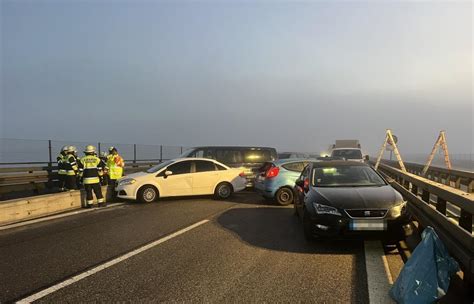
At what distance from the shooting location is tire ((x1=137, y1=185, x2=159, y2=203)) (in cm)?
1265

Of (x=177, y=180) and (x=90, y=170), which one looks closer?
(x=90, y=170)

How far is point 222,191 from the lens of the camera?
13.7 metres

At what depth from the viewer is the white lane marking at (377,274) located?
13.9 feet

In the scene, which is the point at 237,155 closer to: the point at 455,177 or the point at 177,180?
the point at 177,180

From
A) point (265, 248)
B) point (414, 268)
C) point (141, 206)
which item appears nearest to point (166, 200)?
point (141, 206)

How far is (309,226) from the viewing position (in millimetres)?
6543

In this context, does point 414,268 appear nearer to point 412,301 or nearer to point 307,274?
point 412,301

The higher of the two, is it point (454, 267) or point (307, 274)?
point (454, 267)

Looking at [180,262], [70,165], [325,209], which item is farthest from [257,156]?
[180,262]

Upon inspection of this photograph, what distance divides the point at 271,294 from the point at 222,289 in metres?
0.57

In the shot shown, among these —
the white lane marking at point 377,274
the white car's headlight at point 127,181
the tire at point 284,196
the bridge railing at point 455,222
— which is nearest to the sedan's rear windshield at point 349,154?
the tire at point 284,196

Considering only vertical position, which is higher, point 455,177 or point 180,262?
point 455,177

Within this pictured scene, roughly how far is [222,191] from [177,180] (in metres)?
1.64

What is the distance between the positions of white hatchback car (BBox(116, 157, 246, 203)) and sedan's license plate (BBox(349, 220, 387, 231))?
7929mm
